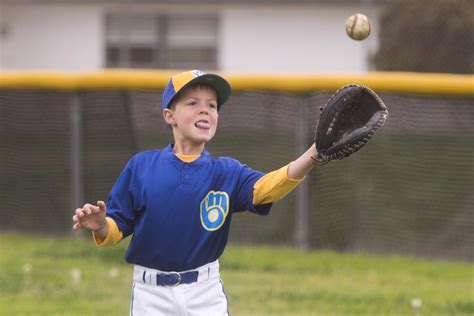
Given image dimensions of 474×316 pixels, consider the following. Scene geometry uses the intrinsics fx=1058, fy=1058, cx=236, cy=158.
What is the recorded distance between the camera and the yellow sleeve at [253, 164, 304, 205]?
4195mm

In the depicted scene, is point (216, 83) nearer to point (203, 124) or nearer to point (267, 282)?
point (203, 124)

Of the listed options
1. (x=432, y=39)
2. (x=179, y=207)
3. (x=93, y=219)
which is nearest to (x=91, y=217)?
(x=93, y=219)

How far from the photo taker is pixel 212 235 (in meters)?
4.39

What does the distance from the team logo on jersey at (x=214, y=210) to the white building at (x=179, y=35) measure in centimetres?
1641

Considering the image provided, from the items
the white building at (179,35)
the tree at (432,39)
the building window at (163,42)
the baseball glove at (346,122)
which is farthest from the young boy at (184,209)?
the building window at (163,42)

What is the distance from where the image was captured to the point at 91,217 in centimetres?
418

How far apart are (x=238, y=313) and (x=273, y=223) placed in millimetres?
2724

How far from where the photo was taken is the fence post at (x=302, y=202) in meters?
9.23

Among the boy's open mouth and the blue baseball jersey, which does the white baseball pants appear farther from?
the boy's open mouth

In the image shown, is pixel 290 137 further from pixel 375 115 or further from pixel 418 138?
pixel 375 115

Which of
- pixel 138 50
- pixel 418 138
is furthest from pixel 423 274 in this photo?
pixel 138 50

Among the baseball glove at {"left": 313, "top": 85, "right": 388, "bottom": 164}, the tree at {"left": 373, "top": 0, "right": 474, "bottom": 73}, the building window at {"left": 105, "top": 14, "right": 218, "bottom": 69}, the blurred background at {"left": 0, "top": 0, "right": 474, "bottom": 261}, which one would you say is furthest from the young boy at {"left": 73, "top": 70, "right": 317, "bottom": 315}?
the building window at {"left": 105, "top": 14, "right": 218, "bottom": 69}

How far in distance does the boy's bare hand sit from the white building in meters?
16.7

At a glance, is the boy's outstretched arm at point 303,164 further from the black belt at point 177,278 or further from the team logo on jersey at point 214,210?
the black belt at point 177,278
